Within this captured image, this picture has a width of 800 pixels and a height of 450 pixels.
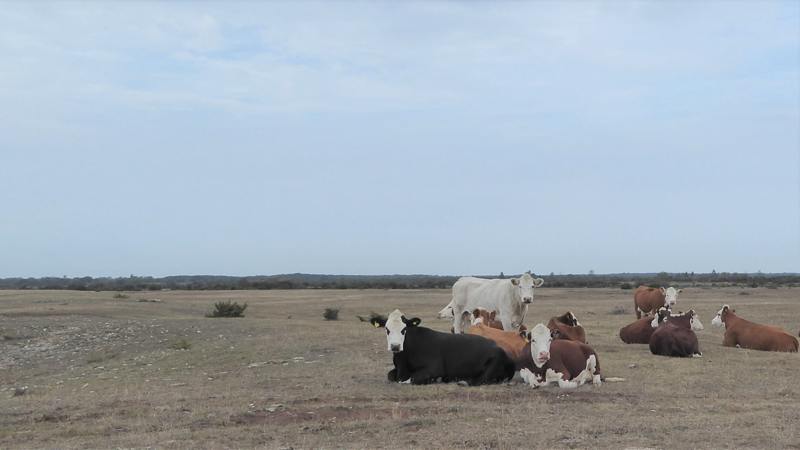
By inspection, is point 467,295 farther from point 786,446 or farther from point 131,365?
point 786,446

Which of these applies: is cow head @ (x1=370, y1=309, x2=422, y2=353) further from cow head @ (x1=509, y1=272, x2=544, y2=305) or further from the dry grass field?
cow head @ (x1=509, y1=272, x2=544, y2=305)

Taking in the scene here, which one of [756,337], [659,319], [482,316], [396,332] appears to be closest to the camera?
[396,332]

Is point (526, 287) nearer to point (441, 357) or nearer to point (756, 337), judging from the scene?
point (441, 357)

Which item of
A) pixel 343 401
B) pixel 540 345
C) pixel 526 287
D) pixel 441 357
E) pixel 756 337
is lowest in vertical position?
pixel 343 401

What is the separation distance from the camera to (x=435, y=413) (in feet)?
35.8

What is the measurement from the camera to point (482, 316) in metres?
17.9

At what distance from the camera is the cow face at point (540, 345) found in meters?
13.1

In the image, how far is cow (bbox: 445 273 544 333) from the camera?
18812 millimetres

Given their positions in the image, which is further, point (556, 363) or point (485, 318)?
point (485, 318)

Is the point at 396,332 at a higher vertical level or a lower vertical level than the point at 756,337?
higher

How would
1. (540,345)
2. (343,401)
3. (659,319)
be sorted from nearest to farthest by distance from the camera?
(343,401), (540,345), (659,319)

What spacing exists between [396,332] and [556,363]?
268 centimetres

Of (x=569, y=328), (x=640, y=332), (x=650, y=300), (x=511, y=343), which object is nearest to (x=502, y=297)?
(x=569, y=328)

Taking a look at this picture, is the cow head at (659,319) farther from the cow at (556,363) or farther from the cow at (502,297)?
the cow at (556,363)
